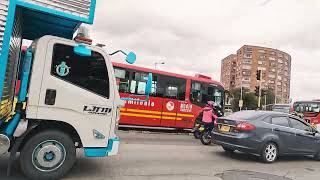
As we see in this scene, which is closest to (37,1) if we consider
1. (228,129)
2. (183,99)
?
(228,129)

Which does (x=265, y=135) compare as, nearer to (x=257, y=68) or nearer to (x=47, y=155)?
(x=47, y=155)

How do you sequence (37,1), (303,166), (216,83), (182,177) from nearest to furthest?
(37,1), (182,177), (303,166), (216,83)

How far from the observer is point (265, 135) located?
34.0 feet

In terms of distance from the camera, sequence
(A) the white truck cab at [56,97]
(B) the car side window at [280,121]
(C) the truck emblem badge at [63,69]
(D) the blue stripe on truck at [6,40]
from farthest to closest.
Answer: (B) the car side window at [280,121] < (C) the truck emblem badge at [63,69] < (A) the white truck cab at [56,97] < (D) the blue stripe on truck at [6,40]

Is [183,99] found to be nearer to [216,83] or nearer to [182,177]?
[216,83]

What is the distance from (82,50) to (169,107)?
38.7 ft

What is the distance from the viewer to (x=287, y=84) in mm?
113062

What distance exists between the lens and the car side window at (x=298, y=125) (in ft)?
36.9

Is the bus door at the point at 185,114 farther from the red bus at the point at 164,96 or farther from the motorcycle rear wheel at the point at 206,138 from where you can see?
the motorcycle rear wheel at the point at 206,138

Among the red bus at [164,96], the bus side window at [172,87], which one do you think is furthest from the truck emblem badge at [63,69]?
the bus side window at [172,87]

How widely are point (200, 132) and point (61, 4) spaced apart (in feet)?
30.5

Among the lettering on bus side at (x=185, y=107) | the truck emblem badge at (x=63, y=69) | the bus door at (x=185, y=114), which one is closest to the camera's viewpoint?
the truck emblem badge at (x=63, y=69)

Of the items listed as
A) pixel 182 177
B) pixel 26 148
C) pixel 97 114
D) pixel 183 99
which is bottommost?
pixel 182 177

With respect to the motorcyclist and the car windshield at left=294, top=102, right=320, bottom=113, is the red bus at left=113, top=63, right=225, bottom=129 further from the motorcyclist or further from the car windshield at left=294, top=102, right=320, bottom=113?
the car windshield at left=294, top=102, right=320, bottom=113
